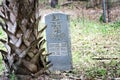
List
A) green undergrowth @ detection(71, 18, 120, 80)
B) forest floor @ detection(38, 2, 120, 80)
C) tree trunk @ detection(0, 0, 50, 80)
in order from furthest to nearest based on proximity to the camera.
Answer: green undergrowth @ detection(71, 18, 120, 80) < forest floor @ detection(38, 2, 120, 80) < tree trunk @ detection(0, 0, 50, 80)

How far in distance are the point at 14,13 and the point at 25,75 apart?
1.03 m

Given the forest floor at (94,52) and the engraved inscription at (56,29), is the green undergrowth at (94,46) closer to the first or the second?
the forest floor at (94,52)

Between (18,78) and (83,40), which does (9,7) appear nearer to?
(18,78)

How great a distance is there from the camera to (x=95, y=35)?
11156mm

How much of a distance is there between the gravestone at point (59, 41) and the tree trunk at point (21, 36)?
106 centimetres

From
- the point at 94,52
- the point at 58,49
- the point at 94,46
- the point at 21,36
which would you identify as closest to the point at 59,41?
the point at 58,49

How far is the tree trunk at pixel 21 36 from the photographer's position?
16.7ft

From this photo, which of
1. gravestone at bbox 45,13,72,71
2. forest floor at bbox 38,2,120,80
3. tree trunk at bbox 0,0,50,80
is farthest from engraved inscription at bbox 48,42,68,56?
tree trunk at bbox 0,0,50,80

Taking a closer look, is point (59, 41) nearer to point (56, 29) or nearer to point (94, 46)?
point (56, 29)

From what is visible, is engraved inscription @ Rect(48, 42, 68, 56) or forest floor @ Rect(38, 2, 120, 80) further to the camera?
engraved inscription @ Rect(48, 42, 68, 56)

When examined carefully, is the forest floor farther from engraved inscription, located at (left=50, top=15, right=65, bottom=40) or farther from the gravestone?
engraved inscription, located at (left=50, top=15, right=65, bottom=40)

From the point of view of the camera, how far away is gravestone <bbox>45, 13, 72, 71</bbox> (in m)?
6.38

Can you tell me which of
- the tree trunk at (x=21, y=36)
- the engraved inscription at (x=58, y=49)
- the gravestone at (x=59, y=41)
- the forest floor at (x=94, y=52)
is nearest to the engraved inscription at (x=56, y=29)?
the gravestone at (x=59, y=41)

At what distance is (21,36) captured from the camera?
16.8ft
